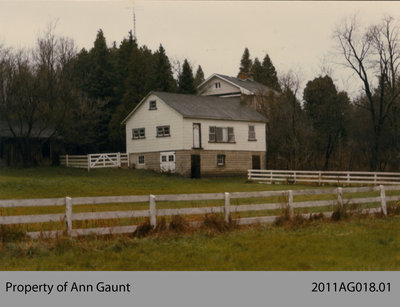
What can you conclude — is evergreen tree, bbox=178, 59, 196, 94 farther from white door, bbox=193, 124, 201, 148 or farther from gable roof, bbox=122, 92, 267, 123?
white door, bbox=193, 124, 201, 148

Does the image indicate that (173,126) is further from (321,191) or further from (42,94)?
(321,191)

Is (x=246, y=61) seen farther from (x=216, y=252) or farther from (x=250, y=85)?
(x=216, y=252)

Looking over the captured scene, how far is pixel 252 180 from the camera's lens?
144 feet

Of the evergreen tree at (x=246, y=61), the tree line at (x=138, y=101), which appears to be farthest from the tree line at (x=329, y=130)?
the evergreen tree at (x=246, y=61)

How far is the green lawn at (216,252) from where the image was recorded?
11.2 metres

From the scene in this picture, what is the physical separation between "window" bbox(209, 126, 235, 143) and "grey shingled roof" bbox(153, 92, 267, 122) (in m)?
0.99

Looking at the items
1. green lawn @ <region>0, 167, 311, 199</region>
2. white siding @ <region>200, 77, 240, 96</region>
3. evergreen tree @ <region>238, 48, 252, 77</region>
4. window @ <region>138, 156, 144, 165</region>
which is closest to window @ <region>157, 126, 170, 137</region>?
window @ <region>138, 156, 144, 165</region>

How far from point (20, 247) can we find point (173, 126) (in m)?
34.1

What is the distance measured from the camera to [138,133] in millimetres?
49188

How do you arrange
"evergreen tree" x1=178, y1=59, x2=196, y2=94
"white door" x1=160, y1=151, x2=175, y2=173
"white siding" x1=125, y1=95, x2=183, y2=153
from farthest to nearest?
1. "evergreen tree" x1=178, y1=59, x2=196, y2=94
2. "white door" x1=160, y1=151, x2=175, y2=173
3. "white siding" x1=125, y1=95, x2=183, y2=153

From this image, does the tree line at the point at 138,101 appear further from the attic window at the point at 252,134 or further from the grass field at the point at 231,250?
the grass field at the point at 231,250

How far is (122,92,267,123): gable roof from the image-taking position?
4659 centimetres

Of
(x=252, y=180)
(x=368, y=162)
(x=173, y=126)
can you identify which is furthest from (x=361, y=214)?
(x=368, y=162)
